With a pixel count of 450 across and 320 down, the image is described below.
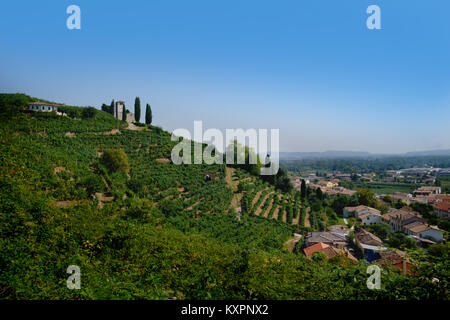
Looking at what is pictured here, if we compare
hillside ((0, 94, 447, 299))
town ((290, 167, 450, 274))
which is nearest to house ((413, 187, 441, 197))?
town ((290, 167, 450, 274))

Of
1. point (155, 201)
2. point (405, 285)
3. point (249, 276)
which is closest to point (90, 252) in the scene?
point (249, 276)

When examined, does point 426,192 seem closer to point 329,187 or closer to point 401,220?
point 329,187

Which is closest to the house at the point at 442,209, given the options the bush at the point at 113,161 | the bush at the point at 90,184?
the bush at the point at 113,161

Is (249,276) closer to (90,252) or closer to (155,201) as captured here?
(90,252)

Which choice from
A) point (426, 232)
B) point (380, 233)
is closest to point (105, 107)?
point (380, 233)

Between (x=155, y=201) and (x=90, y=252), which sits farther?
(x=155, y=201)

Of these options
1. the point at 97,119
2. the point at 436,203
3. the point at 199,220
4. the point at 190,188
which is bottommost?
the point at 436,203
